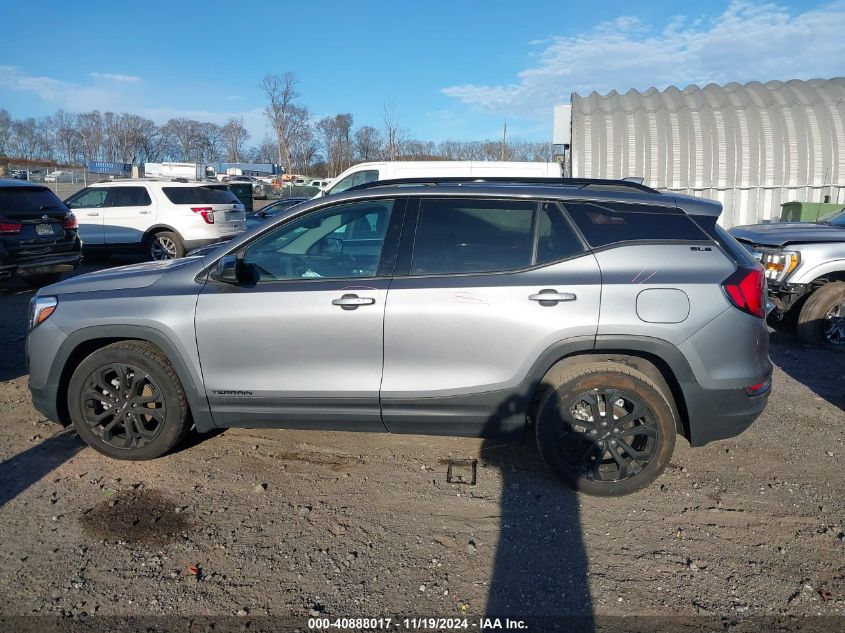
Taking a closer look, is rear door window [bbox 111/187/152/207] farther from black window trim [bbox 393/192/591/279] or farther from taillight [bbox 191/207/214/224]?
black window trim [bbox 393/192/591/279]

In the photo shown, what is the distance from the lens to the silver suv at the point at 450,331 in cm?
365

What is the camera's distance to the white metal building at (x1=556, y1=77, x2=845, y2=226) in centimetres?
1762

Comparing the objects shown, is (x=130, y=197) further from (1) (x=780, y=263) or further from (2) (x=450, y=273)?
(1) (x=780, y=263)

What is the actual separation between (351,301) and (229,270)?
78cm

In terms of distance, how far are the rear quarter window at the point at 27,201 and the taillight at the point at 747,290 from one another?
29.3 feet

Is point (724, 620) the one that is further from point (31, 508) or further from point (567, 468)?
point (31, 508)

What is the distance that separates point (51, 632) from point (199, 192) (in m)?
12.3

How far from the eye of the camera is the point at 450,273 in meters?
3.83

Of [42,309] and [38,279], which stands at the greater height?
[42,309]

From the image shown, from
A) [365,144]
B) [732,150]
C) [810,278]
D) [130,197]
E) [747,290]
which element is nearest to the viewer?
[747,290]

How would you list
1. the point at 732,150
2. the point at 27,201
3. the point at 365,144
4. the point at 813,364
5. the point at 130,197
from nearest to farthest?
1. the point at 813,364
2. the point at 27,201
3. the point at 130,197
4. the point at 732,150
5. the point at 365,144

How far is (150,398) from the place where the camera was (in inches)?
161

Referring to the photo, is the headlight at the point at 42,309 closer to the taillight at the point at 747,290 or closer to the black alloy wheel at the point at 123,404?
the black alloy wheel at the point at 123,404

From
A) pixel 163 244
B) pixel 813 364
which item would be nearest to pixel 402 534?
pixel 813 364
